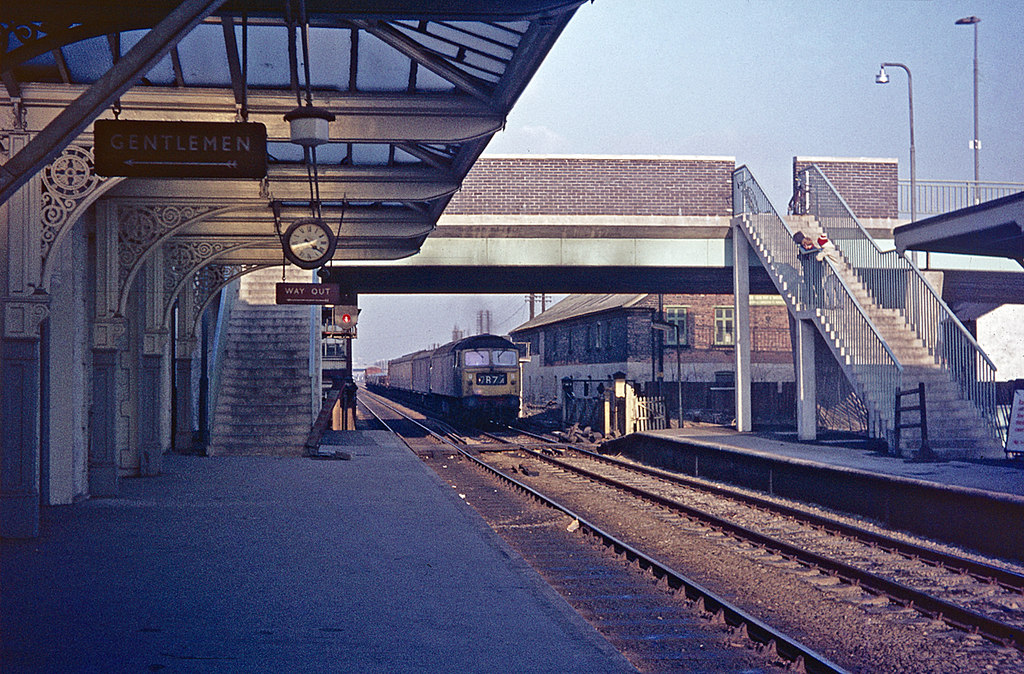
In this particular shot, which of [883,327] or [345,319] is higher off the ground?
[345,319]

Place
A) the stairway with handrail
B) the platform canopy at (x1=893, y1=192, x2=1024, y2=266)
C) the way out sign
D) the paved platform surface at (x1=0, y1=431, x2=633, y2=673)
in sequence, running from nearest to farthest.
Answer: the paved platform surface at (x1=0, y1=431, x2=633, y2=673)
the platform canopy at (x1=893, y1=192, x2=1024, y2=266)
the stairway with handrail
the way out sign

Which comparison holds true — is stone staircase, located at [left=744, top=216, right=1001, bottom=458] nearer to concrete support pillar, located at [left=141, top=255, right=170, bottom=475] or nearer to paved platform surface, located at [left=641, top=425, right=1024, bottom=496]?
paved platform surface, located at [left=641, top=425, right=1024, bottom=496]

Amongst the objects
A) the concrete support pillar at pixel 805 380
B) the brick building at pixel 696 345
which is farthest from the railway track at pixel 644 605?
the brick building at pixel 696 345

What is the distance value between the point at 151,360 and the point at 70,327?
3803 mm

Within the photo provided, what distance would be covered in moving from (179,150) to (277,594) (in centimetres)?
325

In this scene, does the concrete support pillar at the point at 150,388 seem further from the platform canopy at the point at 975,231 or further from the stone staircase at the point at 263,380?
the platform canopy at the point at 975,231

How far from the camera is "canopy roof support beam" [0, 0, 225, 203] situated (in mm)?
4840

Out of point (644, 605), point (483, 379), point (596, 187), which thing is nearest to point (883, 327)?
point (596, 187)

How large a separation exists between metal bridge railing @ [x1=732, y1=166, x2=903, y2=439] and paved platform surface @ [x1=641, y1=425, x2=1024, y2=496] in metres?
1.07

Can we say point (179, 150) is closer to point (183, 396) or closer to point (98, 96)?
point (98, 96)

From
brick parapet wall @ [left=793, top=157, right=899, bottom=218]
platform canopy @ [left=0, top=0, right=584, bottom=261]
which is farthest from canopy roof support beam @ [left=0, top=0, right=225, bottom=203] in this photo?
brick parapet wall @ [left=793, top=157, right=899, bottom=218]

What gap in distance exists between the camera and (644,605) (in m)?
8.30

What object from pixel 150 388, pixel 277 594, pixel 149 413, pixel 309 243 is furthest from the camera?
pixel 150 388

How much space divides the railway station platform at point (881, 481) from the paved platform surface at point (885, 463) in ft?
Answer: 0.04
